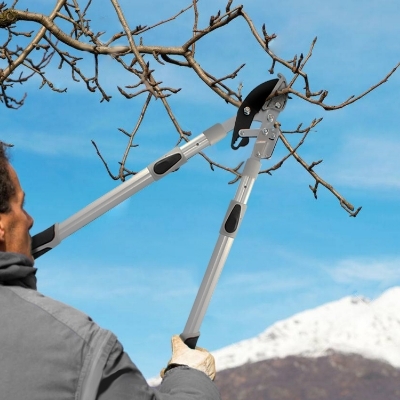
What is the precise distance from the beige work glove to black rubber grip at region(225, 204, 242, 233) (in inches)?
25.5

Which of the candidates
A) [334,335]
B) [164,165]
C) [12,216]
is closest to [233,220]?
[164,165]

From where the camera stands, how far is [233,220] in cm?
332

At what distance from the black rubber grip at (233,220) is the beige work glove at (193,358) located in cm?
65

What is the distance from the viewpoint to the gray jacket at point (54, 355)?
219cm

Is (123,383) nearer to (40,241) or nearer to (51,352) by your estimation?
(51,352)

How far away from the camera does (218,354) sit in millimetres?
22859

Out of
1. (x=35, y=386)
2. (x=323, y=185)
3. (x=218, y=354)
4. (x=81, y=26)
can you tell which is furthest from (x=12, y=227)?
(x=218, y=354)

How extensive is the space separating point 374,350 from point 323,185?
63.1 feet

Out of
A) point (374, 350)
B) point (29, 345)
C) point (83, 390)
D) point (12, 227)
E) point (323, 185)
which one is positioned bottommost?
point (83, 390)

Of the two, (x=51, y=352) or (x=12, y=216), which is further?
(x=12, y=216)

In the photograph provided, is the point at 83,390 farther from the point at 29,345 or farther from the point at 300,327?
the point at 300,327

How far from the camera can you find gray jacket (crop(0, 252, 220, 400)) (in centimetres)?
219

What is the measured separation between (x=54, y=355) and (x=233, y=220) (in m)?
1.39

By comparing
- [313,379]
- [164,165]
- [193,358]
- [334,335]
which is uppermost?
[334,335]
